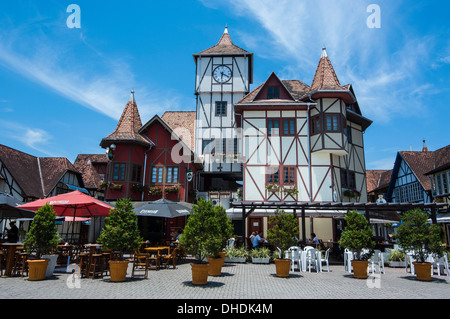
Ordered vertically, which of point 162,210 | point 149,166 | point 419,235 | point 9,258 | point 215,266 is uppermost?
point 149,166

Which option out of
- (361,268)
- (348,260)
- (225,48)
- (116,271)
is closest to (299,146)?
(348,260)

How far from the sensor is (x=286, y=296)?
8.37 m

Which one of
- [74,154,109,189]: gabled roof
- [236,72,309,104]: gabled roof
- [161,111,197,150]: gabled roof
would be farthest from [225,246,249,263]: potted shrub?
[74,154,109,189]: gabled roof

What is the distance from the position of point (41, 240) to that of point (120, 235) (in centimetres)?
247

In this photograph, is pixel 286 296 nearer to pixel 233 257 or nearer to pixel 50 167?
pixel 233 257

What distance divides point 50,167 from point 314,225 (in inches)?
905

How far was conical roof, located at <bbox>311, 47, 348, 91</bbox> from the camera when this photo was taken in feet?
74.6

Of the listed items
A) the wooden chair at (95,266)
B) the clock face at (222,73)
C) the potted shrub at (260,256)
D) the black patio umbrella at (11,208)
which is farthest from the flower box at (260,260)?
the clock face at (222,73)

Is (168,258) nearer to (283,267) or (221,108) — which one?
(283,267)

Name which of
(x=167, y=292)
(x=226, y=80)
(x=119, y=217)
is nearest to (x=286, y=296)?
(x=167, y=292)

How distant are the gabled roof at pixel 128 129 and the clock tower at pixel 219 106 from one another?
524 centimetres

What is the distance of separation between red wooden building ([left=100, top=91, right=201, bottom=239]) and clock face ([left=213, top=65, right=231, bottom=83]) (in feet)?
25.2

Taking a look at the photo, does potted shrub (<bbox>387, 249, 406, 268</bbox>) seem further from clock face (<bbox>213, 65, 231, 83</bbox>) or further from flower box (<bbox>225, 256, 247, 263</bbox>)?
clock face (<bbox>213, 65, 231, 83</bbox>)

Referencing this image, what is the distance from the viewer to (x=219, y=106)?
2986cm
